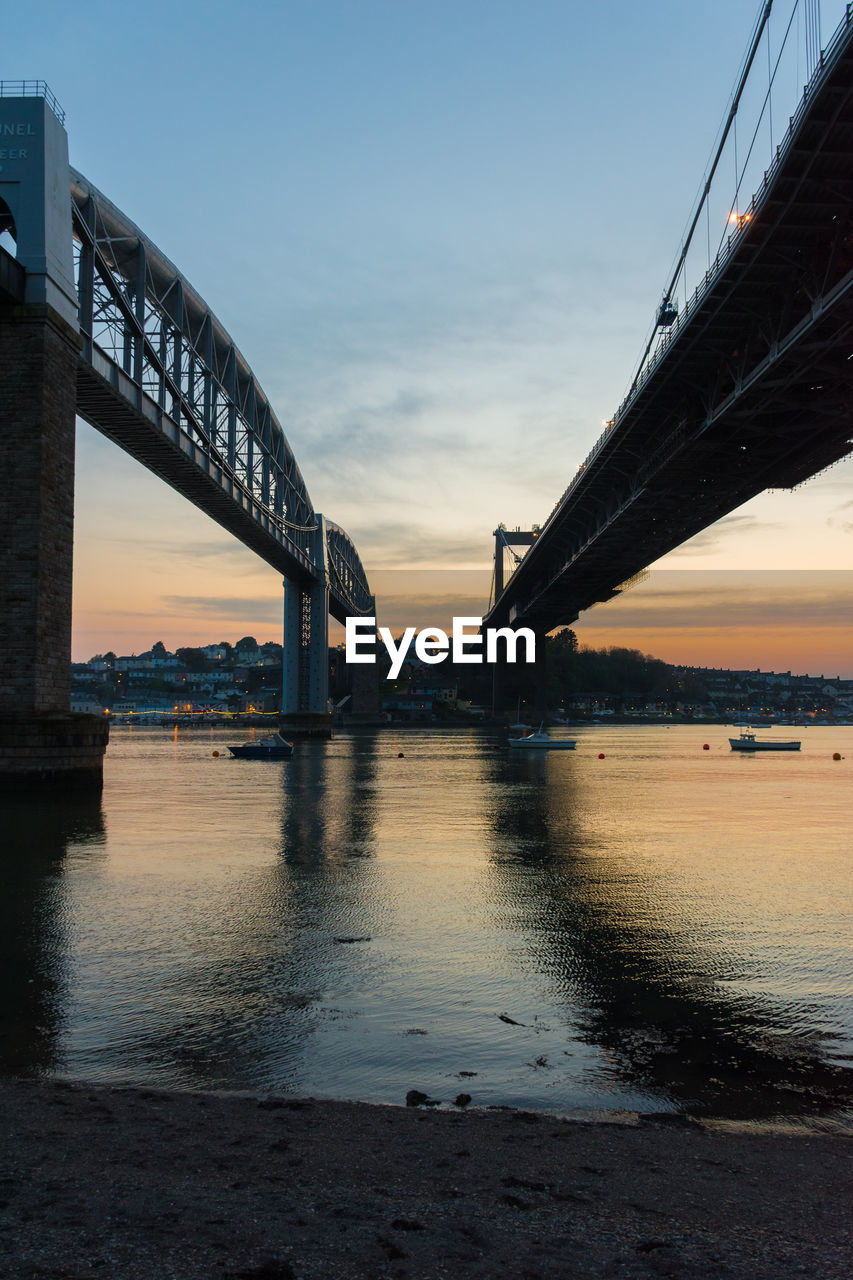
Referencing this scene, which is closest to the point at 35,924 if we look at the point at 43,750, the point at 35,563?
the point at 43,750

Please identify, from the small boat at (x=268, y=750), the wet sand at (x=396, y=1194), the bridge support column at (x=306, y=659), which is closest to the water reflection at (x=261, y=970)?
the wet sand at (x=396, y=1194)

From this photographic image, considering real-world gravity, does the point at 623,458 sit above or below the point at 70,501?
above

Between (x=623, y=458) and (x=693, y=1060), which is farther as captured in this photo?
(x=623, y=458)

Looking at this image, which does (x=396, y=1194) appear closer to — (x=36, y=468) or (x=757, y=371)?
(x=36, y=468)

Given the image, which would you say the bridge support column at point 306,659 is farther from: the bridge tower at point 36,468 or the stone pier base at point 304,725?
the bridge tower at point 36,468

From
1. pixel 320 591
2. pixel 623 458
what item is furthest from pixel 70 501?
pixel 320 591

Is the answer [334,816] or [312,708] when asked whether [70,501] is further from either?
[312,708]

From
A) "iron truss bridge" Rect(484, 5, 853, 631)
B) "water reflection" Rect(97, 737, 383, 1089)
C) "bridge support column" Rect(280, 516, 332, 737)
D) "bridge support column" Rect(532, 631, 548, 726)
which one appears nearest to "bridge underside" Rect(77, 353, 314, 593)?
"bridge support column" Rect(280, 516, 332, 737)

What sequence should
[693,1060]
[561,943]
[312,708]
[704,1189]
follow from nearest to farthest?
[704,1189]
[693,1060]
[561,943]
[312,708]
